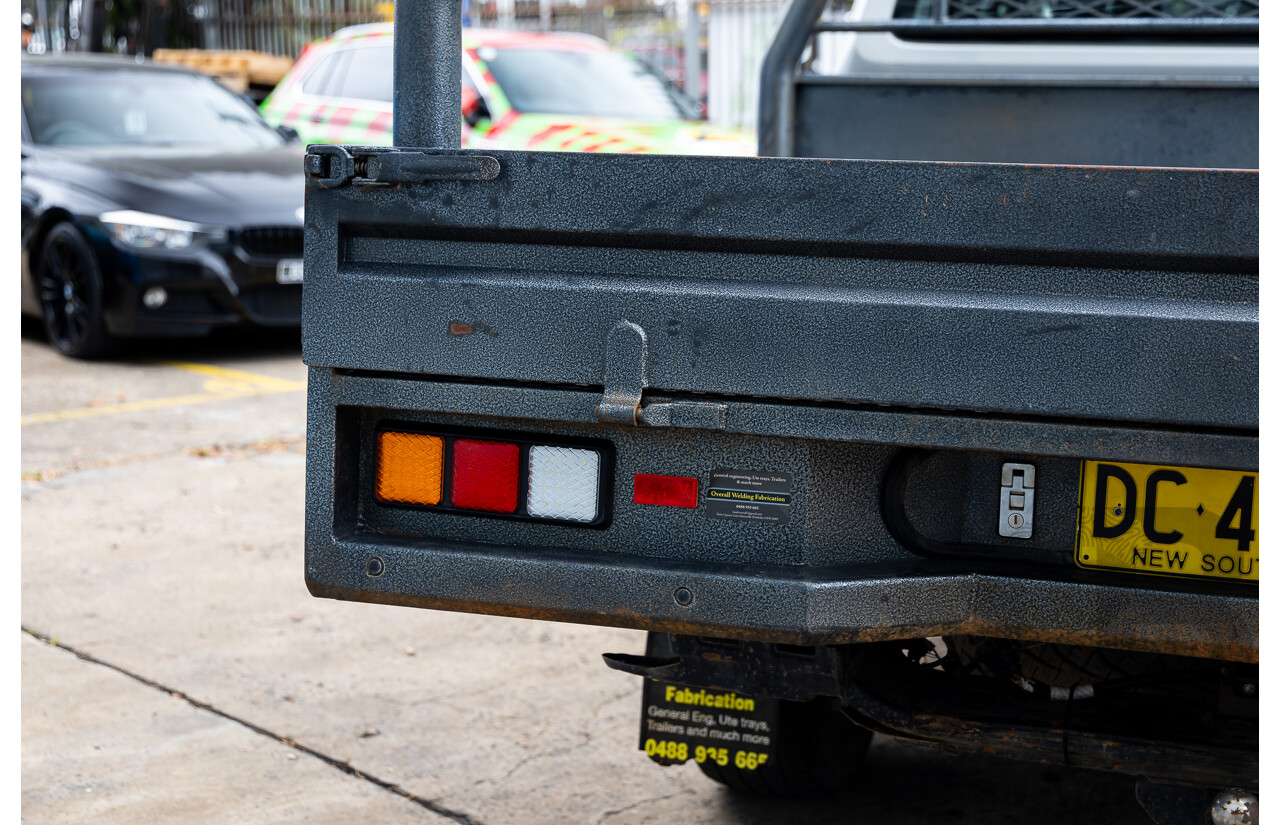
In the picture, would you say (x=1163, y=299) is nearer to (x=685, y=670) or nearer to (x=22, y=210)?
(x=685, y=670)

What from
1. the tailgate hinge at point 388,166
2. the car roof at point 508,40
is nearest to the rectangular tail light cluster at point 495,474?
the tailgate hinge at point 388,166

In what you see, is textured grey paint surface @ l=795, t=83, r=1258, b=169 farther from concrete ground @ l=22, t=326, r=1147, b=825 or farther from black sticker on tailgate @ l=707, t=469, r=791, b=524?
black sticker on tailgate @ l=707, t=469, r=791, b=524

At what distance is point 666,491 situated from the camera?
2.26 m

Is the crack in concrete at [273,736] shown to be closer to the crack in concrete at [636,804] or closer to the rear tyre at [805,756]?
the crack in concrete at [636,804]

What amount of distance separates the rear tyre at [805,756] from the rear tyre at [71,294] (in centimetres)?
590

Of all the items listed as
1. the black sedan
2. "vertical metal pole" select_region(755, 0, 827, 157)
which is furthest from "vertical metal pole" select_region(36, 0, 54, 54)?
"vertical metal pole" select_region(755, 0, 827, 157)

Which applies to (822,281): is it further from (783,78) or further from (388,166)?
(783,78)

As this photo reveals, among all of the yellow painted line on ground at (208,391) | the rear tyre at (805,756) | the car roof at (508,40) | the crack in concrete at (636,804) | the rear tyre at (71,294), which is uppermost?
the car roof at (508,40)

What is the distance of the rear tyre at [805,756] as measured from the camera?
2.95 m

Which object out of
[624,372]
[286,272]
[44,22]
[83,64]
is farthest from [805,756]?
[44,22]

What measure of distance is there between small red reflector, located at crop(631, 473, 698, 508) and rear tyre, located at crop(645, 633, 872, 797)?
2.26 ft

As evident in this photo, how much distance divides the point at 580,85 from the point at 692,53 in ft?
25.4

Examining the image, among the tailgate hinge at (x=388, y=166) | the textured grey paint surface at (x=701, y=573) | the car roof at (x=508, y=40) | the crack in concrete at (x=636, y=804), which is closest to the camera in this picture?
the textured grey paint surface at (x=701, y=573)
